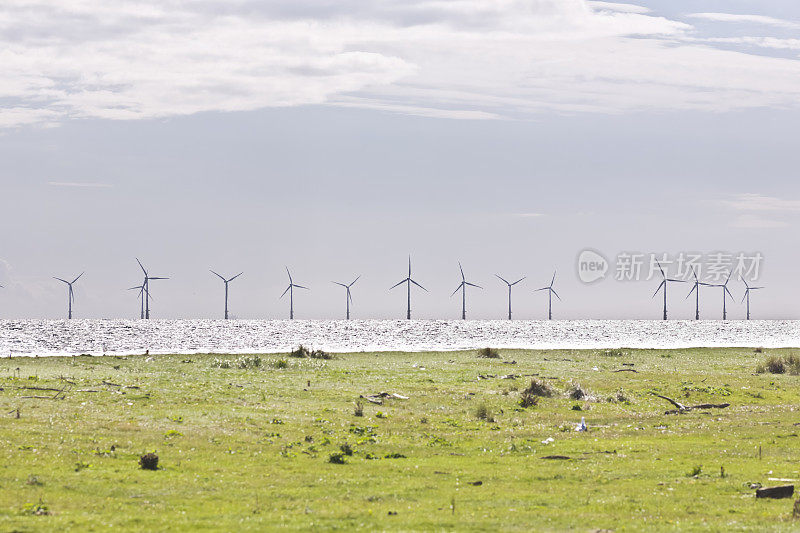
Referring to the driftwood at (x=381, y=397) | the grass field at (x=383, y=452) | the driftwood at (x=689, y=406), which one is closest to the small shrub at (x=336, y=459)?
the grass field at (x=383, y=452)

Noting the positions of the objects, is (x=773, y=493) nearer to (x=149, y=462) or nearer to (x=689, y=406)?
(x=149, y=462)

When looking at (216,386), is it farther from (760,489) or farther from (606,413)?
(760,489)

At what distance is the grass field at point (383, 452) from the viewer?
22938 millimetres

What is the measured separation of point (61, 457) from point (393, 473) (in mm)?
10873

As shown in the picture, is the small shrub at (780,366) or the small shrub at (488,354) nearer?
the small shrub at (780,366)

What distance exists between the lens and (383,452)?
3441 centimetres

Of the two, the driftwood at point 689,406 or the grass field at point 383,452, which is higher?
the grass field at point 383,452

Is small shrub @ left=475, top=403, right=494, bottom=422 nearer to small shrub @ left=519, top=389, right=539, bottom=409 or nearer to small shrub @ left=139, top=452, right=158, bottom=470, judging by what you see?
small shrub @ left=519, top=389, right=539, bottom=409

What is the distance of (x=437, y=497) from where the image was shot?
2581 centimetres

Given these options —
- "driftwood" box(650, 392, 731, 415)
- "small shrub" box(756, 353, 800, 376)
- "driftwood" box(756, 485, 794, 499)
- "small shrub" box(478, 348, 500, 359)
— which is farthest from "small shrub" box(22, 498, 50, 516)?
"small shrub" box(756, 353, 800, 376)

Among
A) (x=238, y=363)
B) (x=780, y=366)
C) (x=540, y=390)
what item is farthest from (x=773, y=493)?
(x=780, y=366)

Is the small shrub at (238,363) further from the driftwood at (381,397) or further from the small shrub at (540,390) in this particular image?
the small shrub at (540,390)

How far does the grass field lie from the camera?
75.3 feet

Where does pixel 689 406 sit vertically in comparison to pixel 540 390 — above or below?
below
